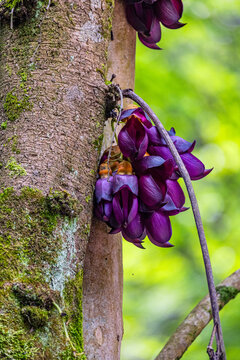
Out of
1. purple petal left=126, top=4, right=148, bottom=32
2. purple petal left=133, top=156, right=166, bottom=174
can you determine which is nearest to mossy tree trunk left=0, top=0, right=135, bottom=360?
purple petal left=133, top=156, right=166, bottom=174

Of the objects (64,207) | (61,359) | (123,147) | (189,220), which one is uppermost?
(189,220)

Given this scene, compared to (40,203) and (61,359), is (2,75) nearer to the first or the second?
(40,203)

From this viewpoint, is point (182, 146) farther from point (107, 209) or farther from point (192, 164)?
point (107, 209)

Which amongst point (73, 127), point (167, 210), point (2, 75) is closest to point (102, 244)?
point (167, 210)

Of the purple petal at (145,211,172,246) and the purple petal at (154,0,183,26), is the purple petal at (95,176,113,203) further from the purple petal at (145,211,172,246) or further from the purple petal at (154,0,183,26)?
the purple petal at (154,0,183,26)

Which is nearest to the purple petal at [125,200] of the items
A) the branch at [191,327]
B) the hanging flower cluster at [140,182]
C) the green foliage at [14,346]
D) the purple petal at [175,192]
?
the hanging flower cluster at [140,182]

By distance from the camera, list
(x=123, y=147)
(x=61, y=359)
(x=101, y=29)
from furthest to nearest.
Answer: (x=101, y=29), (x=123, y=147), (x=61, y=359)

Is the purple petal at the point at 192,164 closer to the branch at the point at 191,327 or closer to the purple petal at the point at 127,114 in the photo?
the purple petal at the point at 127,114
